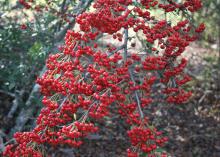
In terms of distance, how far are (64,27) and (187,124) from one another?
300 cm

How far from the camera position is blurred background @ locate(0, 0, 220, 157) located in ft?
17.3

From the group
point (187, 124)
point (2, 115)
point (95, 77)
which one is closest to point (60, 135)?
point (95, 77)

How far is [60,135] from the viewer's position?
10.2 ft

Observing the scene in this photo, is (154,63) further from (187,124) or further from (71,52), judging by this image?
(187,124)

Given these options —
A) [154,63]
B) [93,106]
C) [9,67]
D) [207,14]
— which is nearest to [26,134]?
[93,106]

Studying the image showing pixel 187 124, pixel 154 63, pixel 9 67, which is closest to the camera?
pixel 154 63

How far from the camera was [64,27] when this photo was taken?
5.75m

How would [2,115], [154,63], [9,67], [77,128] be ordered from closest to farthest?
[77,128] → [154,63] → [9,67] → [2,115]

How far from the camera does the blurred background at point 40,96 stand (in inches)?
207

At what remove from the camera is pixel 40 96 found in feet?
18.6

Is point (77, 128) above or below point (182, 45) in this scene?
below

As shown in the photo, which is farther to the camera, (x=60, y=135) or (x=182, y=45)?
(x=182, y=45)

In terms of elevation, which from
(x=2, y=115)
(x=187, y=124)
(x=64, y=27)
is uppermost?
(x=64, y=27)

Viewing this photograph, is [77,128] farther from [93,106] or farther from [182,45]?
[182,45]
